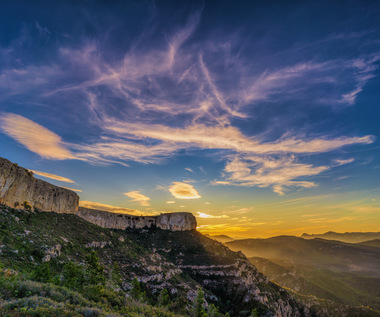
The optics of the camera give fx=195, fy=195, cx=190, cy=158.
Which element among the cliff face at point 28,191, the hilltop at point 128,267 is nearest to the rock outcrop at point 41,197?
the cliff face at point 28,191

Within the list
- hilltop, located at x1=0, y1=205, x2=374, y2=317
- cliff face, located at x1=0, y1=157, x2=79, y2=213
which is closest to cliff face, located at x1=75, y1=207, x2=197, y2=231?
hilltop, located at x1=0, y1=205, x2=374, y2=317

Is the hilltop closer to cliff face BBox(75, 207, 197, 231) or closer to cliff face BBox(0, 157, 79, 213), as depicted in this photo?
cliff face BBox(0, 157, 79, 213)

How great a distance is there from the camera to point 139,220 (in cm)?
15238

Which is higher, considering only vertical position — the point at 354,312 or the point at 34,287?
the point at 34,287

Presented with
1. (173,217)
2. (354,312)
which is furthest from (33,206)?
(354,312)

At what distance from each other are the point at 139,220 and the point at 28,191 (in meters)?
98.7

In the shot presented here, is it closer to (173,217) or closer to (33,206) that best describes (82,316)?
(33,206)

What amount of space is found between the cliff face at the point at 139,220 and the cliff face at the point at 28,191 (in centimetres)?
3968

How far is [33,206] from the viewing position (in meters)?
63.6

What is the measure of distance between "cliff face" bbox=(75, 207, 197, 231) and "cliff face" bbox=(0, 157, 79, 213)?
3968 centimetres

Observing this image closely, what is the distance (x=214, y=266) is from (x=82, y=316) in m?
98.0

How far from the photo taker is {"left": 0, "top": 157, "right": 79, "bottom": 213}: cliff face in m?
52.9

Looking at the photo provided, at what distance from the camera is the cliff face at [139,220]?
127 m

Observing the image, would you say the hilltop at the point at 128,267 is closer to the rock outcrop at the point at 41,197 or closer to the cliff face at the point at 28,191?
the cliff face at the point at 28,191
